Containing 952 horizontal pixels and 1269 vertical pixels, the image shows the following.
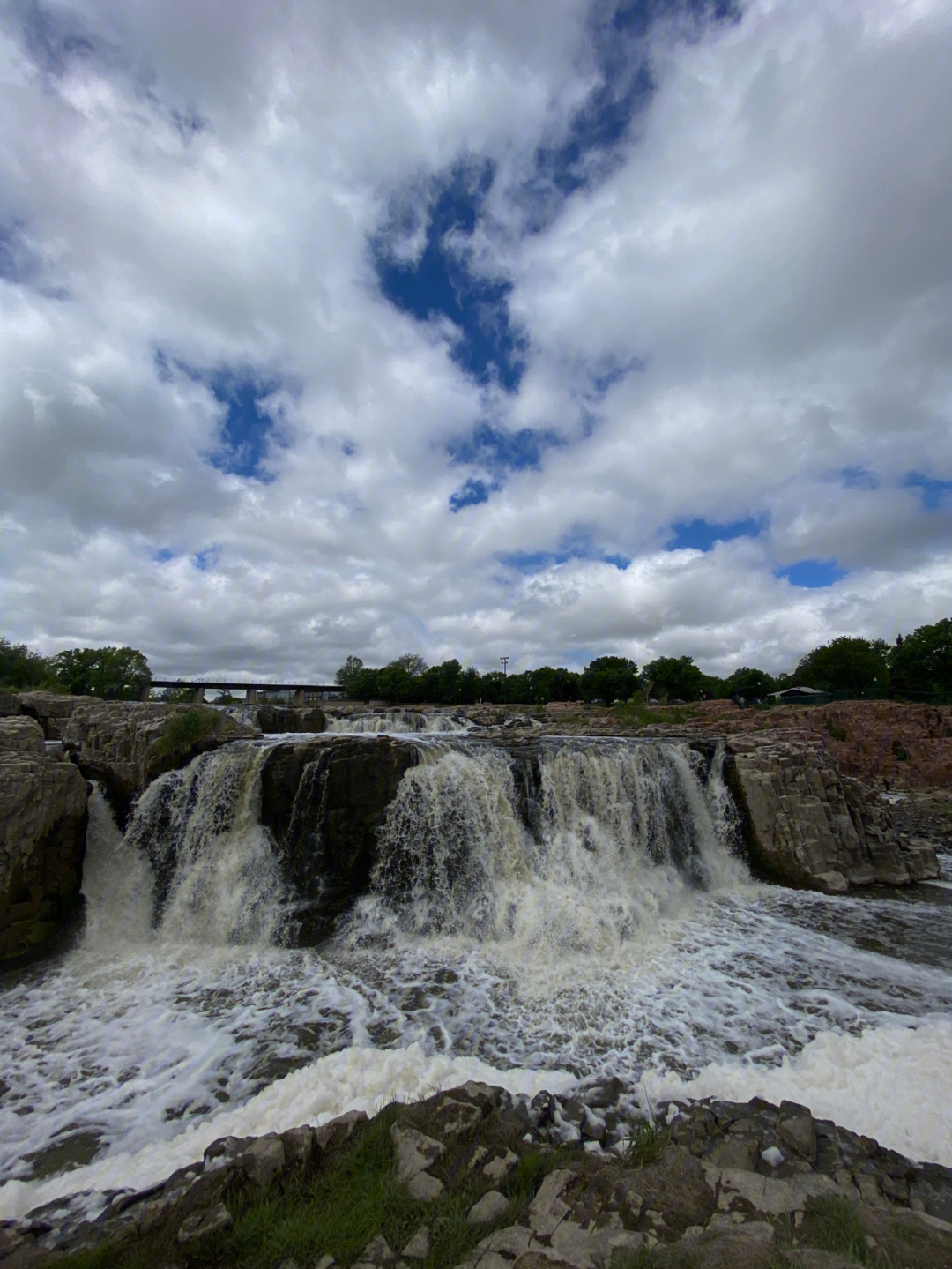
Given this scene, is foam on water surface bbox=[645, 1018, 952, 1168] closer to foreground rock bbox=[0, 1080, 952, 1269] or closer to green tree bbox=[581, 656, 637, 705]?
foreground rock bbox=[0, 1080, 952, 1269]

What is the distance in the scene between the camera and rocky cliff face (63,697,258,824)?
1195 cm

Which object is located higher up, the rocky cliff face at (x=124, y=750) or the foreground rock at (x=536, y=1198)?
the rocky cliff face at (x=124, y=750)

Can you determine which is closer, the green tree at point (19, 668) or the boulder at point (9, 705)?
the boulder at point (9, 705)

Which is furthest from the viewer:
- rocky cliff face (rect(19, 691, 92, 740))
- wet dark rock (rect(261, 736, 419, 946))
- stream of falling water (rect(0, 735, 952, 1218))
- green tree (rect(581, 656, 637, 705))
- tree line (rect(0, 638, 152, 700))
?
green tree (rect(581, 656, 637, 705))

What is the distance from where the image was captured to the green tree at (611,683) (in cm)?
6172

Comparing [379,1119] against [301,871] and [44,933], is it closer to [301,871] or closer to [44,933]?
[301,871]

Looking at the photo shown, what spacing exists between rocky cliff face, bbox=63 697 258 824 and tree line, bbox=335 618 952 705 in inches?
1406

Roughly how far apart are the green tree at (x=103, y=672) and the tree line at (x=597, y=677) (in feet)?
0.28

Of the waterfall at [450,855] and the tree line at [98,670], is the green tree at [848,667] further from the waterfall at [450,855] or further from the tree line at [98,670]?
the tree line at [98,670]

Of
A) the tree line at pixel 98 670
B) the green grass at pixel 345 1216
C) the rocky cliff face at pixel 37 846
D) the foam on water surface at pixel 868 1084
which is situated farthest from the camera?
the tree line at pixel 98 670

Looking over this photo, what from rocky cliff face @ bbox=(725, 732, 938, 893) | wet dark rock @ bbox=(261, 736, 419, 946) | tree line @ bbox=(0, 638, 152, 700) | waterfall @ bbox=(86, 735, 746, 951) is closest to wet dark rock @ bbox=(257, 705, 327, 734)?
waterfall @ bbox=(86, 735, 746, 951)

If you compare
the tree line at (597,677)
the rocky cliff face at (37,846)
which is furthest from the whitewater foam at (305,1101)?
the tree line at (597,677)

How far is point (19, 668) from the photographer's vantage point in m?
43.1

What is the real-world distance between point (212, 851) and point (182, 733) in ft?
9.80
